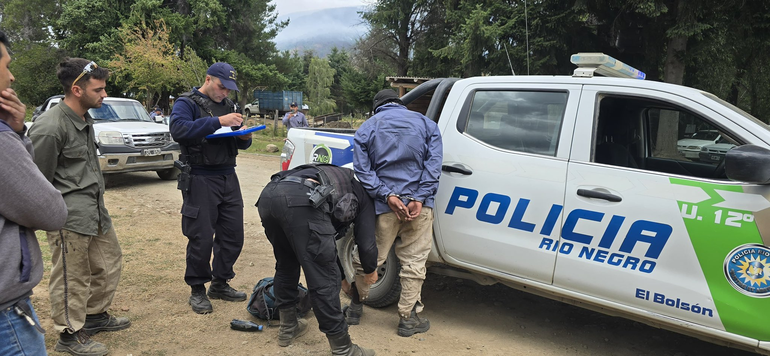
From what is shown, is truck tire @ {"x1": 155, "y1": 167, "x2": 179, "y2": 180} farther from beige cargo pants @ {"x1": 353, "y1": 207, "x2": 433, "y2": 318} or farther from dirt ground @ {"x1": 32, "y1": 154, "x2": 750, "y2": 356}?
beige cargo pants @ {"x1": 353, "y1": 207, "x2": 433, "y2": 318}

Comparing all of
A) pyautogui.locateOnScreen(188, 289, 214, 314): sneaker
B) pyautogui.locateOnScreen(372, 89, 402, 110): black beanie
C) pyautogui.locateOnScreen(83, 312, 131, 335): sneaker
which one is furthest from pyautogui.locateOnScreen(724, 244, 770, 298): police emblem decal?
pyautogui.locateOnScreen(83, 312, 131, 335): sneaker

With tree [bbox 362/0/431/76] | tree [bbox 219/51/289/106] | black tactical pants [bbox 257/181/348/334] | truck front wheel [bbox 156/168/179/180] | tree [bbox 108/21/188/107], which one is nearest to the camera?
black tactical pants [bbox 257/181/348/334]

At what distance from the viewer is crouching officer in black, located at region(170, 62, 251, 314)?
147 inches

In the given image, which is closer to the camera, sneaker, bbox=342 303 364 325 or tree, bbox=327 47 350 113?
sneaker, bbox=342 303 364 325

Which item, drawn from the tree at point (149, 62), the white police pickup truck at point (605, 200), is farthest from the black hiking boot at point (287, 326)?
the tree at point (149, 62)

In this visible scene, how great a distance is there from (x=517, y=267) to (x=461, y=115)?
120 cm

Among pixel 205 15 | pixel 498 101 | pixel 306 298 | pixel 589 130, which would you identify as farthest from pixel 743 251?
pixel 205 15

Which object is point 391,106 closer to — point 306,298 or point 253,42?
point 306,298

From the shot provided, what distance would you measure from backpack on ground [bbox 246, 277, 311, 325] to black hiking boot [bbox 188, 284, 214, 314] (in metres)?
0.32

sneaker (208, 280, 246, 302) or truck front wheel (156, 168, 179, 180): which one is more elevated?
truck front wheel (156, 168, 179, 180)

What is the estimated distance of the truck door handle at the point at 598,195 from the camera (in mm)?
2949

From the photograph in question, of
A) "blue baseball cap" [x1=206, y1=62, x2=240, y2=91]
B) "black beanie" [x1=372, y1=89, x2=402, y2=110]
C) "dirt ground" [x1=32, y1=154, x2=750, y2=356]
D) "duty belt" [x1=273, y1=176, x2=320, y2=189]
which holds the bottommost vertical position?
"dirt ground" [x1=32, y1=154, x2=750, y2=356]

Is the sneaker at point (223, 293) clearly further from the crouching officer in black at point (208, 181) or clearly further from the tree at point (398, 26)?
the tree at point (398, 26)

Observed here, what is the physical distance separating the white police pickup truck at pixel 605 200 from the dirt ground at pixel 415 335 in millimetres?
452
